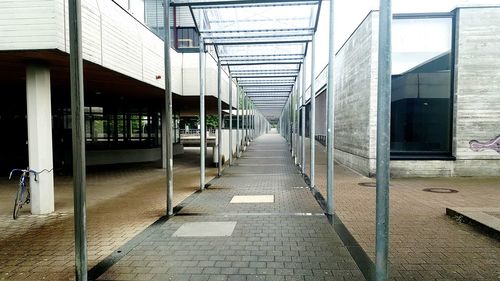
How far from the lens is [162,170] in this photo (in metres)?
16.4

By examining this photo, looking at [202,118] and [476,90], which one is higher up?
[476,90]

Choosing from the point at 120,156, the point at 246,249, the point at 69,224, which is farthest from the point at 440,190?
the point at 120,156

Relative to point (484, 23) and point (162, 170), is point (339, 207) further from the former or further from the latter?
point (162, 170)

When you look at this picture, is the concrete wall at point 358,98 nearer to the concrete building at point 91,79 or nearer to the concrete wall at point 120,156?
the concrete building at point 91,79

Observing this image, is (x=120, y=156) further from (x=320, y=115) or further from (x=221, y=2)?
(x=320, y=115)

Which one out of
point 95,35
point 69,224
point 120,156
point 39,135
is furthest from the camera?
point 120,156

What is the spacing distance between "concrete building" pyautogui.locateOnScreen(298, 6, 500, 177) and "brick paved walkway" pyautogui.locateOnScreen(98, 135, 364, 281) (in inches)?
235

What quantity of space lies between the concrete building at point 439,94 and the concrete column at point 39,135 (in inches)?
384

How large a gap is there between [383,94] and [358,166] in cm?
1122

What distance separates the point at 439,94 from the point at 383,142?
35.9ft

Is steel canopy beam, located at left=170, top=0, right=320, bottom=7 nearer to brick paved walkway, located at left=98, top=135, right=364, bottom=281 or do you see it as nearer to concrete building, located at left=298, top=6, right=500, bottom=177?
concrete building, located at left=298, top=6, right=500, bottom=177

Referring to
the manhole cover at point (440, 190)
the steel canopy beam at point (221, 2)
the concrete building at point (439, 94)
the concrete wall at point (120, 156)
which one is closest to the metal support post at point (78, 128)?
the steel canopy beam at point (221, 2)

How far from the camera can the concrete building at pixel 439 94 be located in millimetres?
12492

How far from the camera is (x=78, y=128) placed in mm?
4082
